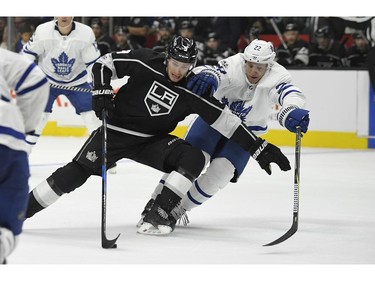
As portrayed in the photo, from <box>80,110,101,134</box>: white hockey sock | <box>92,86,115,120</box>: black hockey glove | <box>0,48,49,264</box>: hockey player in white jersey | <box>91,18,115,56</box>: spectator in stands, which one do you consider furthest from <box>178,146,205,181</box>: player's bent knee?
<box>91,18,115,56</box>: spectator in stands

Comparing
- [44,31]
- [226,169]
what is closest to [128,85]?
[226,169]

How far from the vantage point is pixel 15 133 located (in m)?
2.38

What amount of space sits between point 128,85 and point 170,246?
806 millimetres

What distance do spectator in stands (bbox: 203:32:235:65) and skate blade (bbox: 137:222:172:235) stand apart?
529 centimetres

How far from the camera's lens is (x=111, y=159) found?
4246mm

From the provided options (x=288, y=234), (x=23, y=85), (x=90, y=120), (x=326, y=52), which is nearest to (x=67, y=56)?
(x=90, y=120)

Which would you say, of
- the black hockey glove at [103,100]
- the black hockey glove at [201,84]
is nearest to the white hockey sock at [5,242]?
the black hockey glove at [103,100]

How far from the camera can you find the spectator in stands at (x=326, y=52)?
889cm

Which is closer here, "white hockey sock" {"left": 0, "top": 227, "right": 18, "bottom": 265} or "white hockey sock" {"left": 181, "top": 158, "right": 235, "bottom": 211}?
"white hockey sock" {"left": 0, "top": 227, "right": 18, "bottom": 265}

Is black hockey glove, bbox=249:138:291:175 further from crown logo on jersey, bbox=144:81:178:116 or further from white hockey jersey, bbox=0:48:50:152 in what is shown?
white hockey jersey, bbox=0:48:50:152

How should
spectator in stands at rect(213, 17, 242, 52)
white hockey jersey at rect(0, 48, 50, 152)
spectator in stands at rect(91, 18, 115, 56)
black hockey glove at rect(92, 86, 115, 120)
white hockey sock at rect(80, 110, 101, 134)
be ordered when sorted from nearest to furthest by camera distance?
white hockey jersey at rect(0, 48, 50, 152) < black hockey glove at rect(92, 86, 115, 120) < white hockey sock at rect(80, 110, 101, 134) < spectator in stands at rect(213, 17, 242, 52) < spectator in stands at rect(91, 18, 115, 56)

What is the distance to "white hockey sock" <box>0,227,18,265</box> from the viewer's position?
229cm

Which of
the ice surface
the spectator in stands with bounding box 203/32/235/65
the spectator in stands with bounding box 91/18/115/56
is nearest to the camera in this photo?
the ice surface

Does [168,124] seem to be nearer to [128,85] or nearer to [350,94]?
[128,85]
